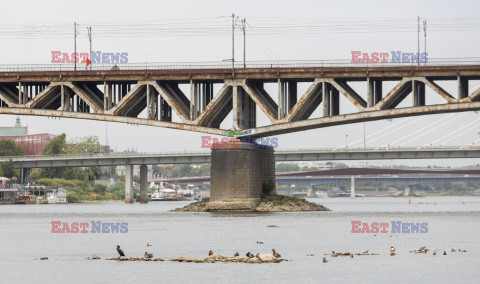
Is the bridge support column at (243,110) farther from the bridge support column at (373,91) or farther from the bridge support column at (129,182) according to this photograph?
the bridge support column at (129,182)

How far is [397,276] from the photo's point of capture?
4388 centimetres

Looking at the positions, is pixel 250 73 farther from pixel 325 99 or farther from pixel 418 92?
pixel 418 92

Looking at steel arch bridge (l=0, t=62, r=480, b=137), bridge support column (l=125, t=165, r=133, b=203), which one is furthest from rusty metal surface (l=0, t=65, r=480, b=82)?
bridge support column (l=125, t=165, r=133, b=203)

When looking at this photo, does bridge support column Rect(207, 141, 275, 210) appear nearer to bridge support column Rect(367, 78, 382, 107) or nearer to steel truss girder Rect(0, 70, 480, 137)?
steel truss girder Rect(0, 70, 480, 137)

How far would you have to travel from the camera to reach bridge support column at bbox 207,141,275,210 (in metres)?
99.6

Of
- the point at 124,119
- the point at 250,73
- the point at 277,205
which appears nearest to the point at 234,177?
the point at 277,205

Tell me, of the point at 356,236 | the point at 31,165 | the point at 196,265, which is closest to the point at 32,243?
the point at 196,265

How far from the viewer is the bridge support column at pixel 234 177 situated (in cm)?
9956

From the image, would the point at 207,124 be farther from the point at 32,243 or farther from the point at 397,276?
the point at 397,276

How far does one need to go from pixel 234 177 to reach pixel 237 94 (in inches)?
384

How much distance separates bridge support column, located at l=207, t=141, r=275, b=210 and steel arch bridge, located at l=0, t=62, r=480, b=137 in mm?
2395

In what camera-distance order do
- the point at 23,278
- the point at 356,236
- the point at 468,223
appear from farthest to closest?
the point at 468,223 < the point at 356,236 < the point at 23,278

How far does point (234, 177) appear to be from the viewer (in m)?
99.6

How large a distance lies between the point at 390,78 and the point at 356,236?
108ft
